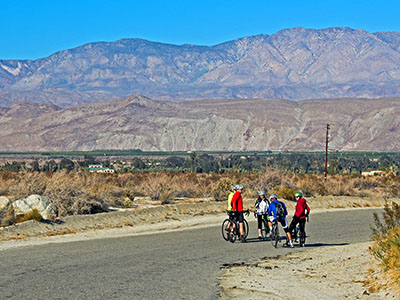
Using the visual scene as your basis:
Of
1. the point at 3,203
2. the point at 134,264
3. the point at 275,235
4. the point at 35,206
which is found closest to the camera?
the point at 134,264

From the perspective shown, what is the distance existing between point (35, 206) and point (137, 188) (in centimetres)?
1384

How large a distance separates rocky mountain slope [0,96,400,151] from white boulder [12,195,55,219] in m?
130

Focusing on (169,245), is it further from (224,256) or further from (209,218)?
(209,218)

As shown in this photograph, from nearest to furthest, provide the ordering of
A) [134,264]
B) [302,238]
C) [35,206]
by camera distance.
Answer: [134,264] → [302,238] → [35,206]

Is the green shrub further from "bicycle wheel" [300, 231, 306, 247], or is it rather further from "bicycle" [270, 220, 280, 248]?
"bicycle wheel" [300, 231, 306, 247]

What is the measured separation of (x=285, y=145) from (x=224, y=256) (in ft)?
476

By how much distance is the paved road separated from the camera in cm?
1152

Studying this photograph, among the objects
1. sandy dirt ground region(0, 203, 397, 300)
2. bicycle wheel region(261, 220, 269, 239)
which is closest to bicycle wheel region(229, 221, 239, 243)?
bicycle wheel region(261, 220, 269, 239)

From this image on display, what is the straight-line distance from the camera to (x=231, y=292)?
458 inches

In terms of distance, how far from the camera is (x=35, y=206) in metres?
24.1

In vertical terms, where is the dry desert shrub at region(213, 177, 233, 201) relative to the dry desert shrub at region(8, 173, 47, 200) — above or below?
below

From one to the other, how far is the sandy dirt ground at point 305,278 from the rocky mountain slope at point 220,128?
446ft

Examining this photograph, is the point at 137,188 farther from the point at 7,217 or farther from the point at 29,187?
the point at 7,217

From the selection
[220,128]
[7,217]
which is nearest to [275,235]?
[7,217]
